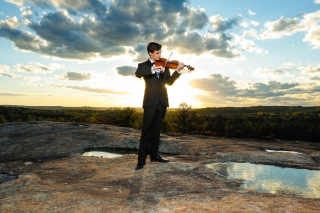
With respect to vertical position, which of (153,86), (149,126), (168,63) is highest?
(168,63)

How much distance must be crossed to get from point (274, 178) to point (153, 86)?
4020 millimetres

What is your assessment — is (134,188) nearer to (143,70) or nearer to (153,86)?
(153,86)

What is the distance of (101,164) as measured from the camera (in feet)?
23.5

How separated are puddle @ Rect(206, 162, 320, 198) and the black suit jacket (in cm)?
265

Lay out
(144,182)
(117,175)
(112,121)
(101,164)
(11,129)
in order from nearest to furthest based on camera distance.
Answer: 1. (144,182)
2. (117,175)
3. (101,164)
4. (11,129)
5. (112,121)

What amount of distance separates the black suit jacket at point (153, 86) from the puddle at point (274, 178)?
8.69 ft

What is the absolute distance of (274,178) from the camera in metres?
6.05

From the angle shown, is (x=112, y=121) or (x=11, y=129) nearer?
(x=11, y=129)

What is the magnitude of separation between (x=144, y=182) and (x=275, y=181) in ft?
10.9

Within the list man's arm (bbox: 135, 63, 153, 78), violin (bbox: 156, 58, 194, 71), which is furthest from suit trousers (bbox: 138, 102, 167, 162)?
violin (bbox: 156, 58, 194, 71)

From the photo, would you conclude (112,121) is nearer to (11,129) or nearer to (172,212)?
(11,129)

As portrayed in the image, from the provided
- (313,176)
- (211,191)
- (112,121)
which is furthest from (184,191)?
(112,121)

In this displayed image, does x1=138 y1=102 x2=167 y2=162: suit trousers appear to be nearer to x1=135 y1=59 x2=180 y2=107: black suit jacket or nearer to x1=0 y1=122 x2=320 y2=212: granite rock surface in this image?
x1=135 y1=59 x2=180 y2=107: black suit jacket

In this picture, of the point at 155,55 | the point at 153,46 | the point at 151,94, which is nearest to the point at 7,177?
the point at 151,94
